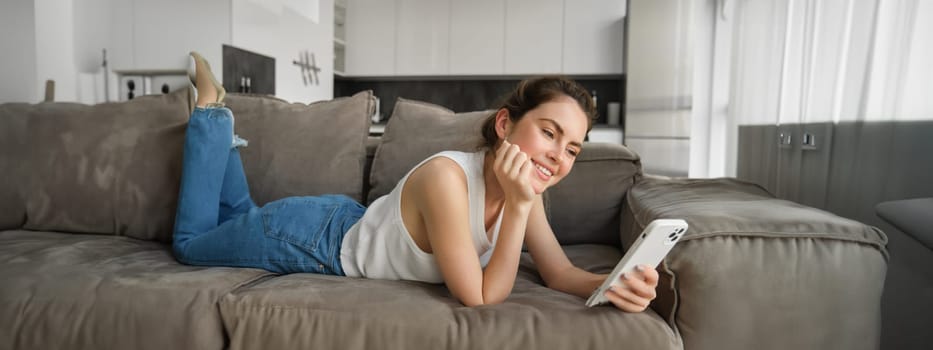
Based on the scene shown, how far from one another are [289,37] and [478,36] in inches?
63.5

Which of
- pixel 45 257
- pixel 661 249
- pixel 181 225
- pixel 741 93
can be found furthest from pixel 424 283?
pixel 741 93

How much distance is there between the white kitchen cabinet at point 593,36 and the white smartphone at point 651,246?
389cm

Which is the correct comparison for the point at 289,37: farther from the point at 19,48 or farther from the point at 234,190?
the point at 234,190

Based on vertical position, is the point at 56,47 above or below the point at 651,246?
above

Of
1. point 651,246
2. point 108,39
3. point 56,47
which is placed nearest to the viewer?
point 651,246

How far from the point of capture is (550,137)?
42.3 inches

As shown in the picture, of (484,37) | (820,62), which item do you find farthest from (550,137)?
(484,37)

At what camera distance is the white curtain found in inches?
50.6

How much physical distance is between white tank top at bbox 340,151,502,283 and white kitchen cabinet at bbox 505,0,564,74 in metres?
3.63

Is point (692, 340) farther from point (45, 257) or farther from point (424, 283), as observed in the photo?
point (45, 257)

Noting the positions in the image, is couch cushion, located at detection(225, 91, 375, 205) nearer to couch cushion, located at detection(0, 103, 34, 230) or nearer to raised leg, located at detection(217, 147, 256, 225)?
raised leg, located at detection(217, 147, 256, 225)

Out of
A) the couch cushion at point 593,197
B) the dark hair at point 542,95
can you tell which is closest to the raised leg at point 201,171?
the dark hair at point 542,95

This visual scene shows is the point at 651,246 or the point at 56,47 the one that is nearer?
the point at 651,246

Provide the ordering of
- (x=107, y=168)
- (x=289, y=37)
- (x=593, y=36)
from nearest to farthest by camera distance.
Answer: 1. (x=107, y=168)
2. (x=289, y=37)
3. (x=593, y=36)
